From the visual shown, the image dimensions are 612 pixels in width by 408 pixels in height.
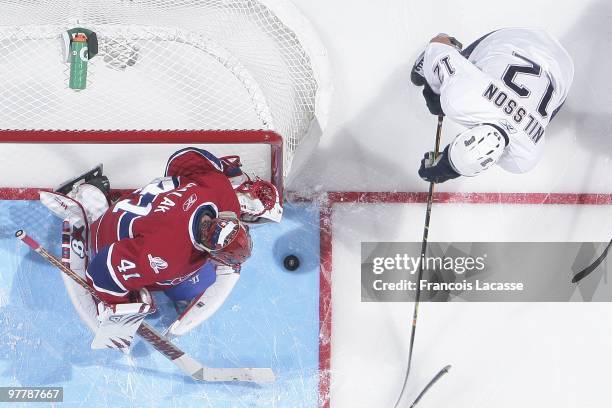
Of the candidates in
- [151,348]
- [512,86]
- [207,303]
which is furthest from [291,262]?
[512,86]

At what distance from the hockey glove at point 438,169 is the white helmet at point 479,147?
0.43 feet

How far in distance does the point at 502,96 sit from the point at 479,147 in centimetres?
21

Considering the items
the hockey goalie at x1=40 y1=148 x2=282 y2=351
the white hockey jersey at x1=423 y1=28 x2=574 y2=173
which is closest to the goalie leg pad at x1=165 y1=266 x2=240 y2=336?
the hockey goalie at x1=40 y1=148 x2=282 y2=351

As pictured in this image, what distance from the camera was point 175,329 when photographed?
9.55 ft

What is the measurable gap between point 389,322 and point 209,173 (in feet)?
3.68

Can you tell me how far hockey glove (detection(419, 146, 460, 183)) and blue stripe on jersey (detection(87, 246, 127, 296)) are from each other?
116cm

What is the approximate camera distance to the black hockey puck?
3129 millimetres

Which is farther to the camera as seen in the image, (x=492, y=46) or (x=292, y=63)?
(x=292, y=63)

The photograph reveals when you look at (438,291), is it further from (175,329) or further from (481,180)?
(175,329)

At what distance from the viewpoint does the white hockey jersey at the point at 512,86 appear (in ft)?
7.92

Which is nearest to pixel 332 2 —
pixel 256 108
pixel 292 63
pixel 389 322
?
pixel 292 63

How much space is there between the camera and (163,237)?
7.77 feet

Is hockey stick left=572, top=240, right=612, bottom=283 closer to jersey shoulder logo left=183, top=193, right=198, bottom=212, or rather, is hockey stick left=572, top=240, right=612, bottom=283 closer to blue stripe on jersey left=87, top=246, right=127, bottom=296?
jersey shoulder logo left=183, top=193, right=198, bottom=212

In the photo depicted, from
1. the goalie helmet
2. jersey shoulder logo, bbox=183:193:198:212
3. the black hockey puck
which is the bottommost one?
the black hockey puck
